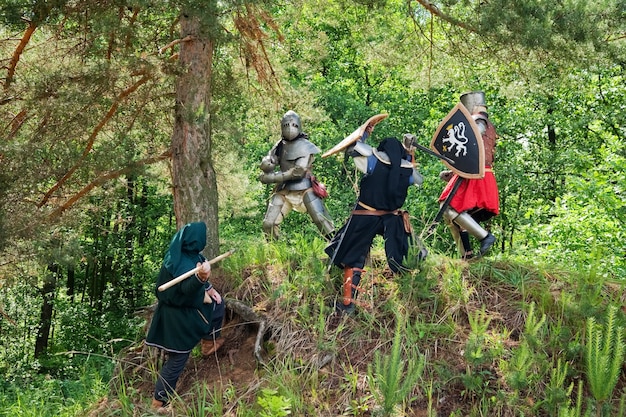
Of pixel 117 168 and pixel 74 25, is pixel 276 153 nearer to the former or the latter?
pixel 117 168

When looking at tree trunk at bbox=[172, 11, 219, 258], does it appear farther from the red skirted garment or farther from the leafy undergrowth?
the red skirted garment

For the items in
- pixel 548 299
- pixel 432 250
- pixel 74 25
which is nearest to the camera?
pixel 548 299

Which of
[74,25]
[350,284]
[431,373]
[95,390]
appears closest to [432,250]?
[350,284]

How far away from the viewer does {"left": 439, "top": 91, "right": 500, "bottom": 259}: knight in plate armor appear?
19.1 ft

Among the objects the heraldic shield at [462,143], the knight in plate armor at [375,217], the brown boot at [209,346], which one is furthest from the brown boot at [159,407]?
the heraldic shield at [462,143]

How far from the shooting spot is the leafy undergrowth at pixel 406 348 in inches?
175

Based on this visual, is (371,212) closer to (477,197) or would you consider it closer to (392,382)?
(477,197)

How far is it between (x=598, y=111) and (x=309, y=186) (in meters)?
11.5

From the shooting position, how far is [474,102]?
602 centimetres

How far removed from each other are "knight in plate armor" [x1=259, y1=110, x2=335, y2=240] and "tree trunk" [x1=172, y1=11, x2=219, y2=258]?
768mm

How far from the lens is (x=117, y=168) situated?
7.39 metres

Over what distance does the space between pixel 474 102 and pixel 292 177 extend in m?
2.12

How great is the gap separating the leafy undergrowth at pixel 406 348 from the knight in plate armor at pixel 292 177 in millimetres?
736

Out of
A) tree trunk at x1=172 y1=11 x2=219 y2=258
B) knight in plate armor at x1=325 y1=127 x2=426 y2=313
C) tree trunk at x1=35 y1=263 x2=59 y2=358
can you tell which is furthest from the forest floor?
tree trunk at x1=35 y1=263 x2=59 y2=358
